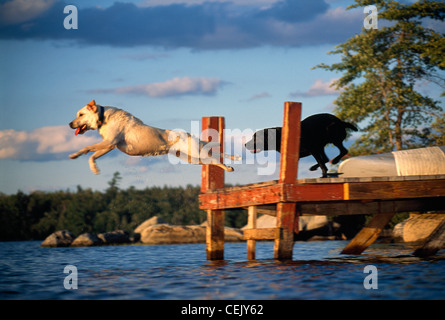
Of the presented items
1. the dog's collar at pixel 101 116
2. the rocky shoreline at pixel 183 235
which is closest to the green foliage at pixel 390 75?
the rocky shoreline at pixel 183 235

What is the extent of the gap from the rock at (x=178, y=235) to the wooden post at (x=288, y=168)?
24.2 m

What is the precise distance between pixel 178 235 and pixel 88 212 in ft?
63.5

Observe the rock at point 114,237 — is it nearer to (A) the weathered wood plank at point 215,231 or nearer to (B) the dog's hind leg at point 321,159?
(A) the weathered wood plank at point 215,231

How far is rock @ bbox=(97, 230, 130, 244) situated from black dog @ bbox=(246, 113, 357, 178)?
2542 centimetres

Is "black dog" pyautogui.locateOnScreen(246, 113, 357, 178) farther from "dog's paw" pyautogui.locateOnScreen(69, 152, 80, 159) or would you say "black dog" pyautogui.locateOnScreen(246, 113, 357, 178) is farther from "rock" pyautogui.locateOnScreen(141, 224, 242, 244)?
"rock" pyautogui.locateOnScreen(141, 224, 242, 244)

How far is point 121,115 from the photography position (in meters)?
10.4

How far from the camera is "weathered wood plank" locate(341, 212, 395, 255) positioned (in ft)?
51.9

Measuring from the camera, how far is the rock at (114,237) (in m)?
37.7

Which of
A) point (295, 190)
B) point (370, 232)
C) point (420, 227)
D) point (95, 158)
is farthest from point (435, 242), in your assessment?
point (420, 227)

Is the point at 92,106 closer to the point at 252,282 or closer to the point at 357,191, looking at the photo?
the point at 252,282
